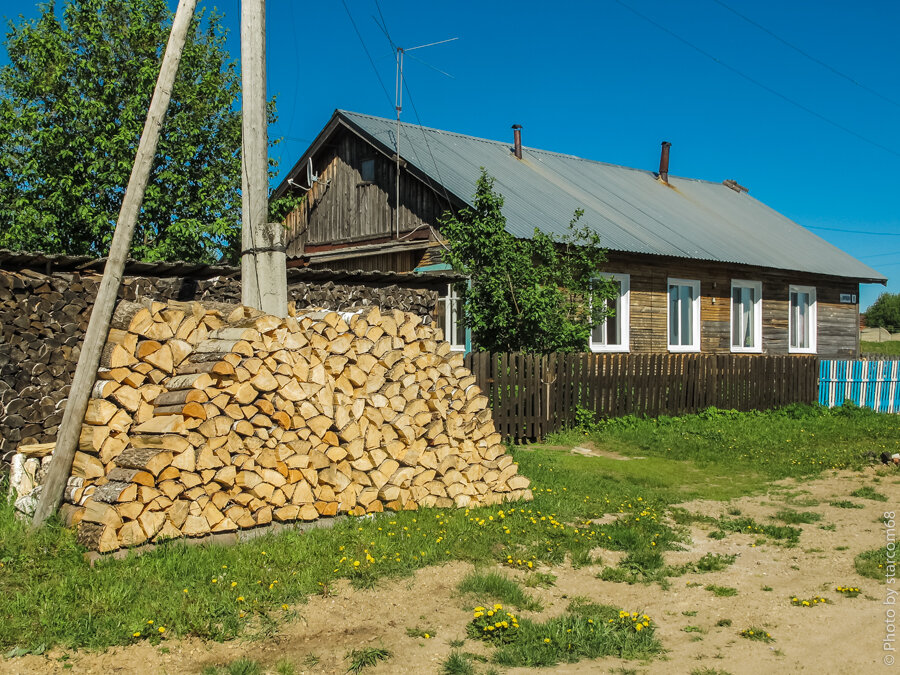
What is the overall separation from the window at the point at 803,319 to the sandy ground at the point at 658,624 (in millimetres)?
17533

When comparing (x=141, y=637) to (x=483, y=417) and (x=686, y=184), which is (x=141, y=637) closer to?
(x=483, y=417)

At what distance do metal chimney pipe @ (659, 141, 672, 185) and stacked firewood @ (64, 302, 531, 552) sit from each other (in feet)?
69.2

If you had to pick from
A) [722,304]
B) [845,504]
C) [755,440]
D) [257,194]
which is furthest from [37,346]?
[722,304]

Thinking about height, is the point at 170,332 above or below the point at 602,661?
above

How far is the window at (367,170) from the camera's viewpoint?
19.1 metres

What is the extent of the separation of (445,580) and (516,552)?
849 mm

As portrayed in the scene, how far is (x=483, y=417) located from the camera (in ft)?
26.7

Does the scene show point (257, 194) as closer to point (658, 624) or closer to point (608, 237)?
point (658, 624)

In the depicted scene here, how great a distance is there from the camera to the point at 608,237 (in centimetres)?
1762

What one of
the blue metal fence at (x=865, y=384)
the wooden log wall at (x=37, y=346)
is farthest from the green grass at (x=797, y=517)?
the blue metal fence at (x=865, y=384)

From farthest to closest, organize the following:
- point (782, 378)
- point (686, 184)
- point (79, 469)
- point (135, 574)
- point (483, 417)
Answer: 1. point (686, 184)
2. point (782, 378)
3. point (483, 417)
4. point (79, 469)
5. point (135, 574)

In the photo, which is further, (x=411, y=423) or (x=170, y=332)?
(x=411, y=423)

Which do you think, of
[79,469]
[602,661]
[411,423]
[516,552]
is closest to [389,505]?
[411,423]

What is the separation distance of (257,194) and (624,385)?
8999 millimetres
